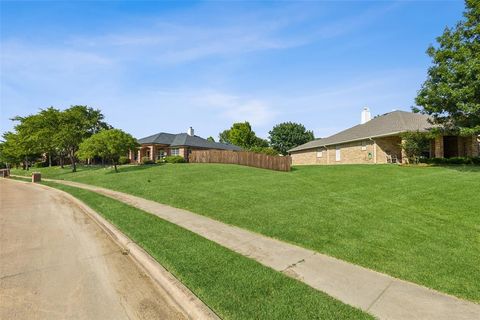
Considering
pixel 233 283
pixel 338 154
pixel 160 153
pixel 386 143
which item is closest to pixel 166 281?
pixel 233 283

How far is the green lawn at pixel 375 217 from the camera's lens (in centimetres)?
517

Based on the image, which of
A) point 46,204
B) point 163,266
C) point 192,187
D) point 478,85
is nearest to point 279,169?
point 192,187

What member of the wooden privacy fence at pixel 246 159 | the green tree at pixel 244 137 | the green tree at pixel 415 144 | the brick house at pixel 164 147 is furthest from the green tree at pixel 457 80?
the green tree at pixel 244 137

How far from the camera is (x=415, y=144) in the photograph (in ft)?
69.8

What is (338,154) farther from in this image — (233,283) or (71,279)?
(71,279)

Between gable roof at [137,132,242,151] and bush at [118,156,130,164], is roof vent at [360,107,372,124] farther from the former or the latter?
bush at [118,156,130,164]

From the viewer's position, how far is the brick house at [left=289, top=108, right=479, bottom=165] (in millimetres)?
22744

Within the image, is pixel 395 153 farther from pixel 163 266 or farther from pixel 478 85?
pixel 163 266

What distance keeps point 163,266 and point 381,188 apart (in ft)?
36.6

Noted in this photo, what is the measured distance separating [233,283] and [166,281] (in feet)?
3.70

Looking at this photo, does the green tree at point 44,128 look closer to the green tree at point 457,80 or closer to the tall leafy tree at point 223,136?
the green tree at point 457,80

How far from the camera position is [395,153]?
2538 cm

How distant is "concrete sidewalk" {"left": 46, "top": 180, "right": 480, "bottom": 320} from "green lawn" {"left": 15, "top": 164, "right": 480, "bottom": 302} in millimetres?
327

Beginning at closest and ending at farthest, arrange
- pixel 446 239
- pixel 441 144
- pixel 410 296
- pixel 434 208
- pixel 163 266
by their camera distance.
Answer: pixel 410 296, pixel 163 266, pixel 446 239, pixel 434 208, pixel 441 144
